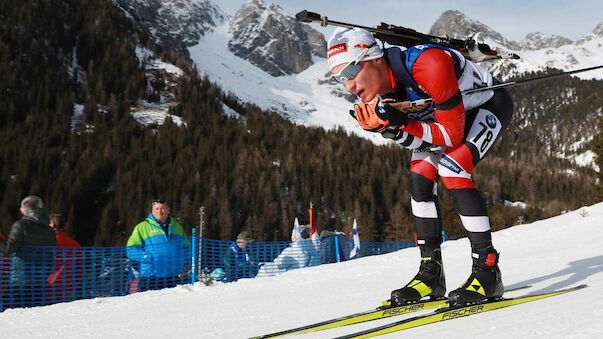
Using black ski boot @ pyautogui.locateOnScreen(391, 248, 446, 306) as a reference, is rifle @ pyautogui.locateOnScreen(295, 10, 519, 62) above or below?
above

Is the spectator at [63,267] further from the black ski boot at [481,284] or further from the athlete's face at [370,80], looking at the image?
the black ski boot at [481,284]

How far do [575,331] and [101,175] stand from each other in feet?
234

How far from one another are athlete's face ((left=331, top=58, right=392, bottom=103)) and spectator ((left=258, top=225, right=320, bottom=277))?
6.06 m

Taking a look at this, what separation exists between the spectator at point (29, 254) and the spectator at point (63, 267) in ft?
0.43

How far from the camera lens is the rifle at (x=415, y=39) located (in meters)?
3.64

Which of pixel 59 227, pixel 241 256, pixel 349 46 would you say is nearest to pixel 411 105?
pixel 349 46

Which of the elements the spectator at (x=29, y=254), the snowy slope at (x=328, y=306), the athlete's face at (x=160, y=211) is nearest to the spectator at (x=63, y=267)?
the spectator at (x=29, y=254)

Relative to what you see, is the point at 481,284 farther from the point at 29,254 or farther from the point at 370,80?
the point at 29,254

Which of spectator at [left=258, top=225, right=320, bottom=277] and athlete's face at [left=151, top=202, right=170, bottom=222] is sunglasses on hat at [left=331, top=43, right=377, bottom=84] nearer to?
athlete's face at [left=151, top=202, right=170, bottom=222]

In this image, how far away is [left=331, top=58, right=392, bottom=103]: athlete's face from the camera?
3356 mm

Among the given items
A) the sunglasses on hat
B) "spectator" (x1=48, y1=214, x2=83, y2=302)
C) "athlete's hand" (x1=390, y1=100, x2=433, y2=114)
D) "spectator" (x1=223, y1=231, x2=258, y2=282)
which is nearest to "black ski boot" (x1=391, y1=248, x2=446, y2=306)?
"athlete's hand" (x1=390, y1=100, x2=433, y2=114)

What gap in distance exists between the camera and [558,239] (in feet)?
24.5

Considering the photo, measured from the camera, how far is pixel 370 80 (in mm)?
3369

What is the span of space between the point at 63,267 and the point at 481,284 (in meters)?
5.63
